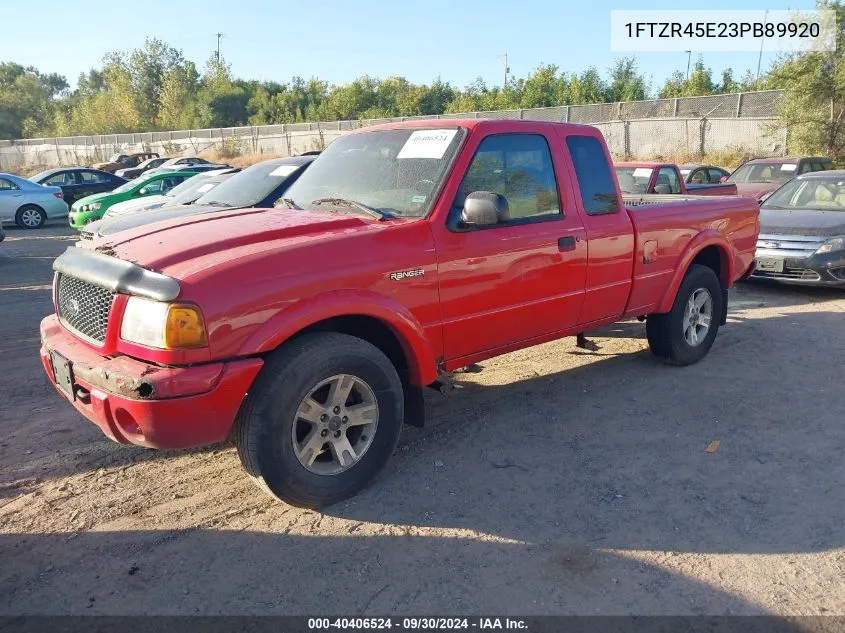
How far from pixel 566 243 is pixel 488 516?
2.02 meters

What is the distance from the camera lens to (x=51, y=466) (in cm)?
399

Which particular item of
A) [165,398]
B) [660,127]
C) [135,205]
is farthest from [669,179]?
[660,127]

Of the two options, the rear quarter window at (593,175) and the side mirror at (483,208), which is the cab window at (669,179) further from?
the side mirror at (483,208)

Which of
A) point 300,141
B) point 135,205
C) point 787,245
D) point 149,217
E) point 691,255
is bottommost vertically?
point 787,245

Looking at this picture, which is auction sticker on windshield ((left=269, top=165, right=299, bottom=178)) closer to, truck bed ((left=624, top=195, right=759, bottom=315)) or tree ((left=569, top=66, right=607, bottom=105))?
truck bed ((left=624, top=195, right=759, bottom=315))

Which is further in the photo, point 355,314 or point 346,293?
point 355,314

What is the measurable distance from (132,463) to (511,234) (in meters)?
2.81

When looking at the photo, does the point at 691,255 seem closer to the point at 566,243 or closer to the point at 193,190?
Result: the point at 566,243

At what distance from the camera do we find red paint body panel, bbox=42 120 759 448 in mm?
3010

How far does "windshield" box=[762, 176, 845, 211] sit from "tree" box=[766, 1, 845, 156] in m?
13.2

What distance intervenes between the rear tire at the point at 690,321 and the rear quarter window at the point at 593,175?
1.27 meters

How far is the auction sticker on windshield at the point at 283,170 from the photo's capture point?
8.16 metres

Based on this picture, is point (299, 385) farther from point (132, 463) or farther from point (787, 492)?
point (787, 492)

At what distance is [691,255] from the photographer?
5.56 metres
